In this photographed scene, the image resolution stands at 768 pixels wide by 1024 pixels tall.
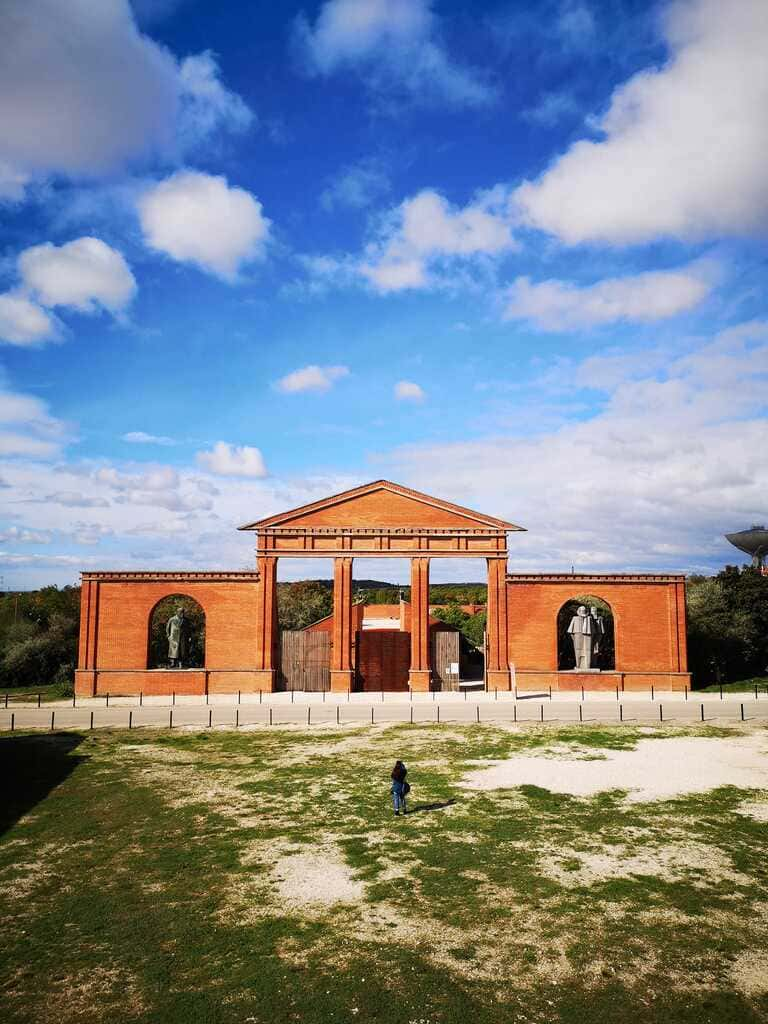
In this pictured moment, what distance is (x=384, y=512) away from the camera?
126 feet

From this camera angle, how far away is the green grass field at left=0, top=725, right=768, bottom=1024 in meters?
8.37

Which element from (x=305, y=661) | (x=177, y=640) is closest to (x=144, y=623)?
(x=177, y=640)

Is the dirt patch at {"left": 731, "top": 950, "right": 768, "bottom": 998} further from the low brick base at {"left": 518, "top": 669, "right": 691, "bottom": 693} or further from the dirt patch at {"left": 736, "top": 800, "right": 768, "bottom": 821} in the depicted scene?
the low brick base at {"left": 518, "top": 669, "right": 691, "bottom": 693}

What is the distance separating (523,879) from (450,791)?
18.1 ft

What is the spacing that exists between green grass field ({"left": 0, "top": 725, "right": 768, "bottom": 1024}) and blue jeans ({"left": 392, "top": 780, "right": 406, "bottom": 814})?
1.13 ft

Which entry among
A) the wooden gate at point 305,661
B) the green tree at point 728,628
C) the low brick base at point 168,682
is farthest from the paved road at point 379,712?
the green tree at point 728,628

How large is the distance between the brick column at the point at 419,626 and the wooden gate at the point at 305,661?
470 cm

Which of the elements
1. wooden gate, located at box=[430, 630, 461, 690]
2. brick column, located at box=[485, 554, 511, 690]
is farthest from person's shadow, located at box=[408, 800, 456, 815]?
wooden gate, located at box=[430, 630, 461, 690]

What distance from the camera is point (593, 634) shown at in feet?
124

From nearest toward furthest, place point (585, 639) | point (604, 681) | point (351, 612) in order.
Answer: point (604, 681)
point (585, 639)
point (351, 612)

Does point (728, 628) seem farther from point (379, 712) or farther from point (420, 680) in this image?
point (379, 712)

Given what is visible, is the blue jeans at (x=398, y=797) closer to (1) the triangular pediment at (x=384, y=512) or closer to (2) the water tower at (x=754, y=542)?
(1) the triangular pediment at (x=384, y=512)

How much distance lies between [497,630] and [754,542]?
5276cm

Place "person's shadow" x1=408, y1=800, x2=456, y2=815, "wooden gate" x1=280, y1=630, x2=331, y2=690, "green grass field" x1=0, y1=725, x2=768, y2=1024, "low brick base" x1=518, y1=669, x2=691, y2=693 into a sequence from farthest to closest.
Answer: "wooden gate" x1=280, y1=630, x2=331, y2=690, "low brick base" x1=518, y1=669, x2=691, y2=693, "person's shadow" x1=408, y1=800, x2=456, y2=815, "green grass field" x1=0, y1=725, x2=768, y2=1024
